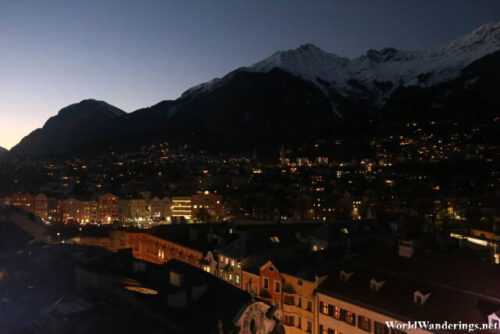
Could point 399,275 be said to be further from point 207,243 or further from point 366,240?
point 207,243

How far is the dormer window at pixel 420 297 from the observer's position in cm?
1612

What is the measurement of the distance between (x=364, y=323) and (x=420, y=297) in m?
2.76

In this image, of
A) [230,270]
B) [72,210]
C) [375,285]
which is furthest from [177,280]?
[72,210]

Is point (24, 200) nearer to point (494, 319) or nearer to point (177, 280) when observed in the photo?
point (177, 280)

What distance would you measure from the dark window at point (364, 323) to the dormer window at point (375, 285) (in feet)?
4.30

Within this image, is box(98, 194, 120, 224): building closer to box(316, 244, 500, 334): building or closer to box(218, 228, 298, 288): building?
box(218, 228, 298, 288): building

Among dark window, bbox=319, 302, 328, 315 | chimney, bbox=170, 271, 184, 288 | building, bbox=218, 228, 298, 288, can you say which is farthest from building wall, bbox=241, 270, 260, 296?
chimney, bbox=170, 271, 184, 288

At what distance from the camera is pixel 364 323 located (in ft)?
57.9

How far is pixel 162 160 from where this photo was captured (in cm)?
17475

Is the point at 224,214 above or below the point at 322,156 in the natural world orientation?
below

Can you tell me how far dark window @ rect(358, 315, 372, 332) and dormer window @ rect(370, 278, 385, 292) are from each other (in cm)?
131

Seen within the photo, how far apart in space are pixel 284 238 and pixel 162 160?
150m

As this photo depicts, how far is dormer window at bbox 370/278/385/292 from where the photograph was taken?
59.3 feet

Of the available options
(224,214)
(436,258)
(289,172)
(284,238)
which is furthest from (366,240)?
(289,172)
